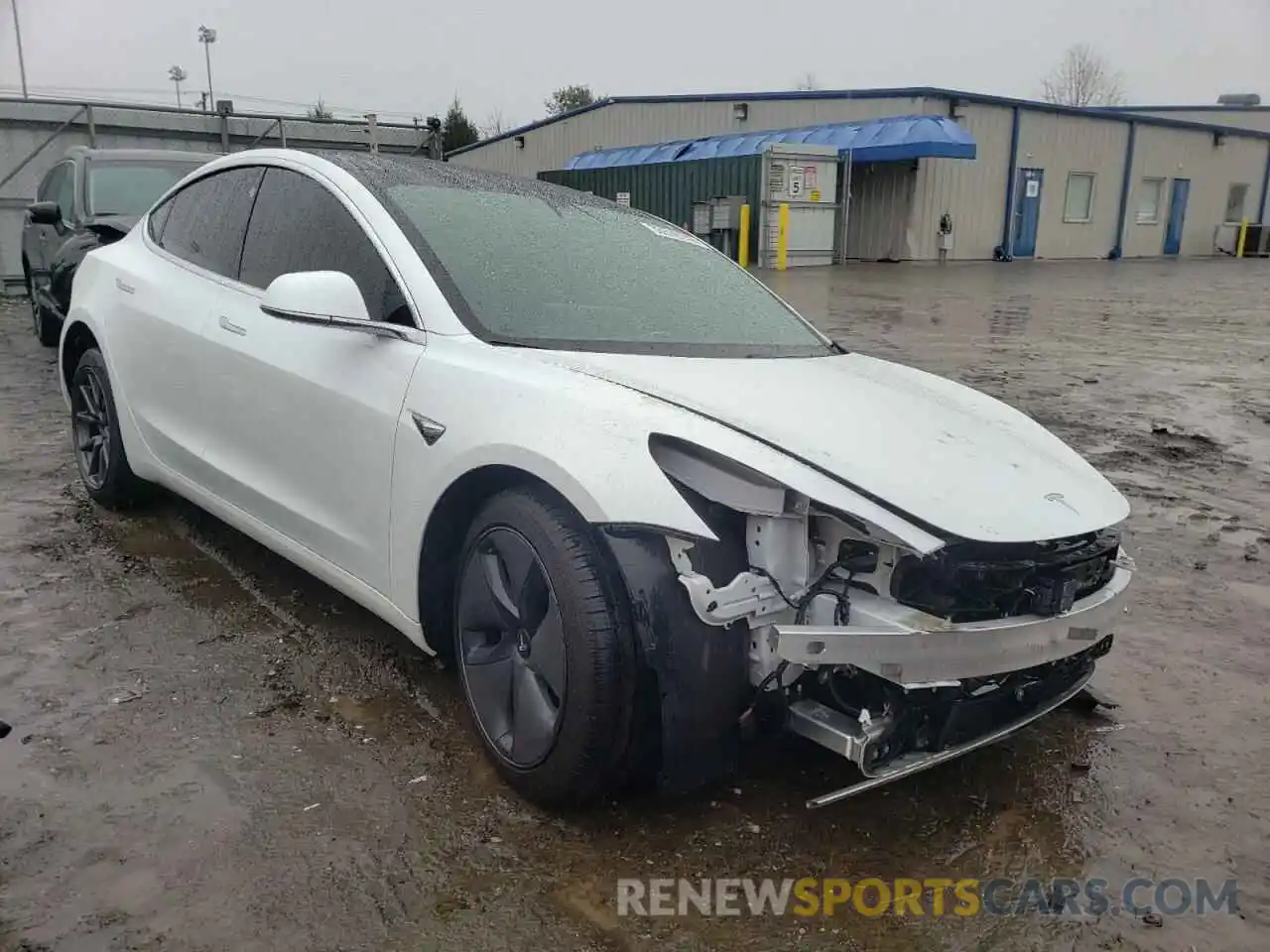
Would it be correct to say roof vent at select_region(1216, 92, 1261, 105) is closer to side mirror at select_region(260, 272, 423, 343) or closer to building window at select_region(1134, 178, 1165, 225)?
building window at select_region(1134, 178, 1165, 225)

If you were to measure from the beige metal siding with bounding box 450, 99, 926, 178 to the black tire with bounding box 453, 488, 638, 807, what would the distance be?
2447 cm

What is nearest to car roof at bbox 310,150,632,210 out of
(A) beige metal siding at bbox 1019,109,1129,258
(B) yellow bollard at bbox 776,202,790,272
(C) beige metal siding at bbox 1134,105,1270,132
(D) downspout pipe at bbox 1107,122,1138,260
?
(B) yellow bollard at bbox 776,202,790,272

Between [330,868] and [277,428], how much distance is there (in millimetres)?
1474

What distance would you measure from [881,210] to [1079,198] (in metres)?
8.00

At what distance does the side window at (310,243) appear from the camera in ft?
9.78

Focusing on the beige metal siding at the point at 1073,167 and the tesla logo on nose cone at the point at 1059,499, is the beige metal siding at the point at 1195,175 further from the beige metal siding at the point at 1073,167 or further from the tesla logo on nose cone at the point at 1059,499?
the tesla logo on nose cone at the point at 1059,499

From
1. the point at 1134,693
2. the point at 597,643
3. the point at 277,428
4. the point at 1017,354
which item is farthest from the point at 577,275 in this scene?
the point at 1017,354

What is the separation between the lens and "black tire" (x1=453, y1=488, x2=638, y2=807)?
2.23 meters

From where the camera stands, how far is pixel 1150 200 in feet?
107

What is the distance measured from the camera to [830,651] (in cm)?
209

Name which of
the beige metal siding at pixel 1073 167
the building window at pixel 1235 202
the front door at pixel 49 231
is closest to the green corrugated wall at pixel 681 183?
the beige metal siding at pixel 1073 167

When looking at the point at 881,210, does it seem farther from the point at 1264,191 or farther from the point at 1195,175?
the point at 1264,191

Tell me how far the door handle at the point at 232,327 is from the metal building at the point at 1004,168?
76.1 feet

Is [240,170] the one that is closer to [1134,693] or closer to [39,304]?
[1134,693]
